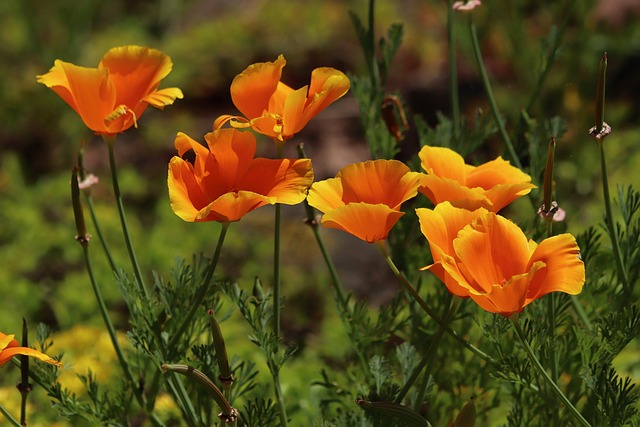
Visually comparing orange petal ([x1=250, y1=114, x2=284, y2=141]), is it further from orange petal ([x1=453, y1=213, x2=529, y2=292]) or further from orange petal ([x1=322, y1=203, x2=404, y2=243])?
orange petal ([x1=453, y1=213, x2=529, y2=292])

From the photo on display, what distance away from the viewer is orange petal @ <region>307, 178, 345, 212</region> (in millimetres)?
1086

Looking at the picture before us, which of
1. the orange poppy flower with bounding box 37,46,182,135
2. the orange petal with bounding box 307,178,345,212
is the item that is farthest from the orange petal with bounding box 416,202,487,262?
the orange poppy flower with bounding box 37,46,182,135

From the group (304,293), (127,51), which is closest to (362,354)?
(127,51)

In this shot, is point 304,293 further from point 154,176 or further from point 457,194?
point 457,194

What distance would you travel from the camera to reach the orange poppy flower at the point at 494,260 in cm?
99

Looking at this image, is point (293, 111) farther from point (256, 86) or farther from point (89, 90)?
point (89, 90)

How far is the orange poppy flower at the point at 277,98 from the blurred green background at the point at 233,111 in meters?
1.11

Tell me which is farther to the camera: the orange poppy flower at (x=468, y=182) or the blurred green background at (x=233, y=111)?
the blurred green background at (x=233, y=111)

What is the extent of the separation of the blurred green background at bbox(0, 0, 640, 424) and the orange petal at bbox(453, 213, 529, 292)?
1268mm

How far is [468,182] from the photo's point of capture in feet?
3.99

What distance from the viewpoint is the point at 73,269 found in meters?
3.12

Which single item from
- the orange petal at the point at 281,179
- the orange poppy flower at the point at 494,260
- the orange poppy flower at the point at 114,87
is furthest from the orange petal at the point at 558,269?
the orange poppy flower at the point at 114,87

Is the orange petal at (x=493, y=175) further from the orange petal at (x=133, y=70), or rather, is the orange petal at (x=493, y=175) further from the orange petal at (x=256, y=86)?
the orange petal at (x=133, y=70)

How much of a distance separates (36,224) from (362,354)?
2.18m
